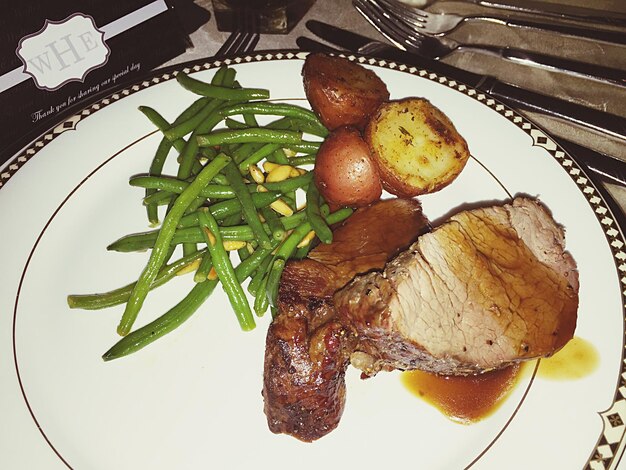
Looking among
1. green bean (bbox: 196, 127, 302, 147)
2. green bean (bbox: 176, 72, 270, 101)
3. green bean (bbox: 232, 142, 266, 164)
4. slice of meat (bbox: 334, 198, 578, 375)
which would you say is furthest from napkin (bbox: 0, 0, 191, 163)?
slice of meat (bbox: 334, 198, 578, 375)

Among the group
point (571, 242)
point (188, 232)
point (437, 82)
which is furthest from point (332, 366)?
point (437, 82)

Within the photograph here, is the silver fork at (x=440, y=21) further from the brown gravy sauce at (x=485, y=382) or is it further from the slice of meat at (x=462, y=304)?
the brown gravy sauce at (x=485, y=382)

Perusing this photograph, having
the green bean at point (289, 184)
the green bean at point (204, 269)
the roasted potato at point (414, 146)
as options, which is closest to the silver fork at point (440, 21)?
the roasted potato at point (414, 146)

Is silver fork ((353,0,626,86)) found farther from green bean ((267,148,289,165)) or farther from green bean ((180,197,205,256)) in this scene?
green bean ((180,197,205,256))

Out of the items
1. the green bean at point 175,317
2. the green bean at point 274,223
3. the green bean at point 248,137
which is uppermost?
the green bean at point 248,137

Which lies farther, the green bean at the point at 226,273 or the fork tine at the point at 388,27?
the fork tine at the point at 388,27

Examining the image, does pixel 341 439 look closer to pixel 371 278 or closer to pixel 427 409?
pixel 427 409

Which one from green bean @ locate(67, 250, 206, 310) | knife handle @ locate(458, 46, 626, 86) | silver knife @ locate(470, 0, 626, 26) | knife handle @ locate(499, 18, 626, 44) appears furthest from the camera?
silver knife @ locate(470, 0, 626, 26)
